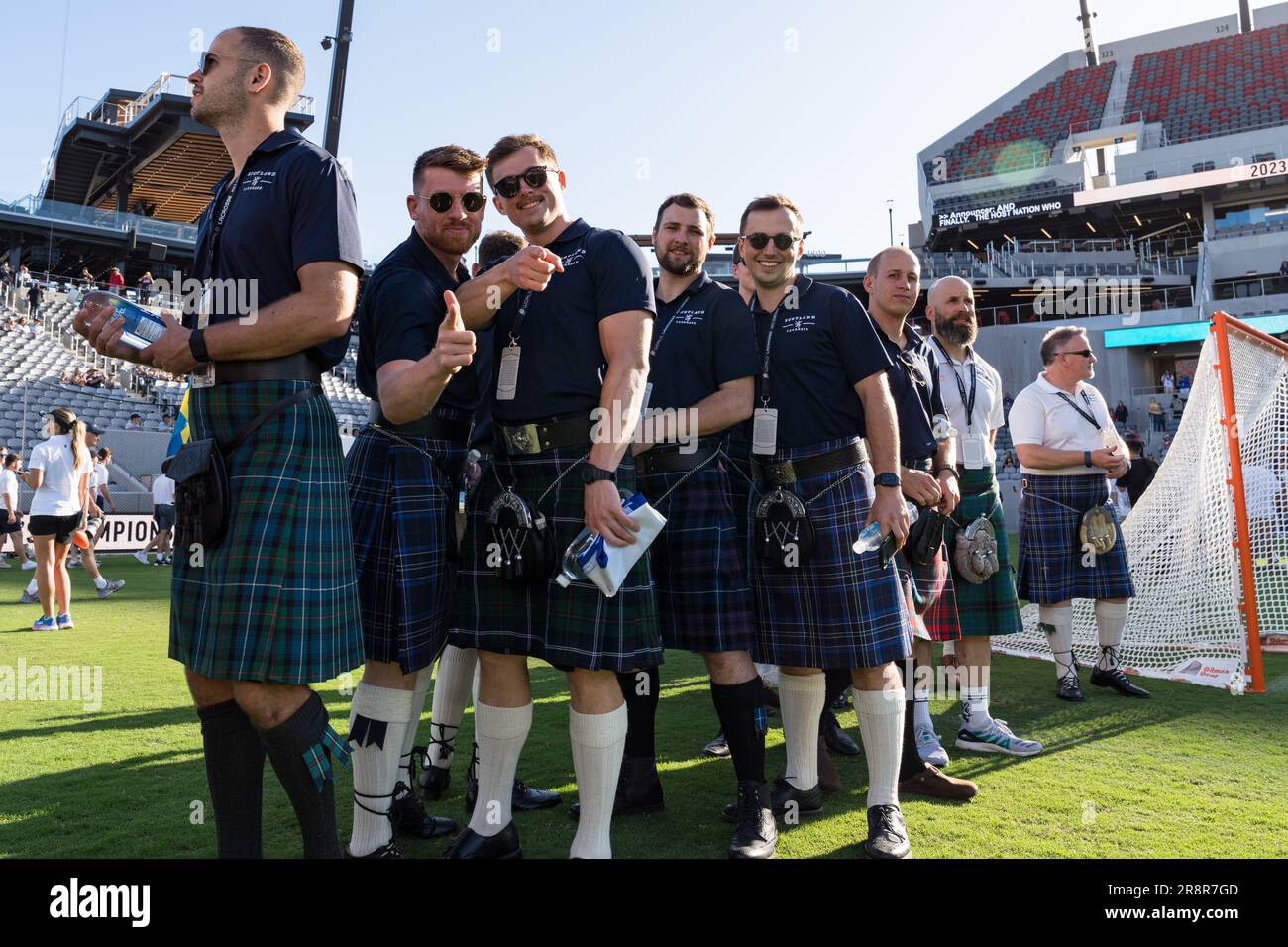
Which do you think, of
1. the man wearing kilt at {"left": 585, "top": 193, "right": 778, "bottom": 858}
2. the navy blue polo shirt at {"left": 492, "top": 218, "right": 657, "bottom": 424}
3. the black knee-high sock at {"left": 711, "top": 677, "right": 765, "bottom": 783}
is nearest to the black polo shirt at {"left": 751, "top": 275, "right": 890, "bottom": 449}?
the man wearing kilt at {"left": 585, "top": 193, "right": 778, "bottom": 858}

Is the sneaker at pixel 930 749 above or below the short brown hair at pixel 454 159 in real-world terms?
below

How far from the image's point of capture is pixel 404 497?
246 centimetres

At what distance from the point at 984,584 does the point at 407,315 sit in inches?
109

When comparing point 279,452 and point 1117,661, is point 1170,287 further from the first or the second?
point 279,452

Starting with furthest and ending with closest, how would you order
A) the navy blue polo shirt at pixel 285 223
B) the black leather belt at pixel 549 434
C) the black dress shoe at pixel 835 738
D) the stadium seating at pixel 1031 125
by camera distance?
the stadium seating at pixel 1031 125
the black dress shoe at pixel 835 738
the black leather belt at pixel 549 434
the navy blue polo shirt at pixel 285 223

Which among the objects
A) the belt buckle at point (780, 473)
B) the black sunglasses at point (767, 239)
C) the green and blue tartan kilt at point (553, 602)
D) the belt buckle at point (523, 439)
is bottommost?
the green and blue tartan kilt at point (553, 602)

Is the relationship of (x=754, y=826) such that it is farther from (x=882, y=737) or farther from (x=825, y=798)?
(x=825, y=798)

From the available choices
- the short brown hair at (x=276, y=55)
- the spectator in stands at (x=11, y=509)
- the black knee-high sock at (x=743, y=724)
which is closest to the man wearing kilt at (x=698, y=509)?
the black knee-high sock at (x=743, y=724)

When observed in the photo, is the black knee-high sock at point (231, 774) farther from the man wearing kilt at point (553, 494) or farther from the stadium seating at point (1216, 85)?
the stadium seating at point (1216, 85)

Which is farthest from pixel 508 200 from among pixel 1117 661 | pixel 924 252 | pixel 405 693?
pixel 924 252

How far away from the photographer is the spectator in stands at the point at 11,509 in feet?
34.7

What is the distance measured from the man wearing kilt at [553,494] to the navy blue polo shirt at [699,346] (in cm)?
58

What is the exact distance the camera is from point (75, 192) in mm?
35188
